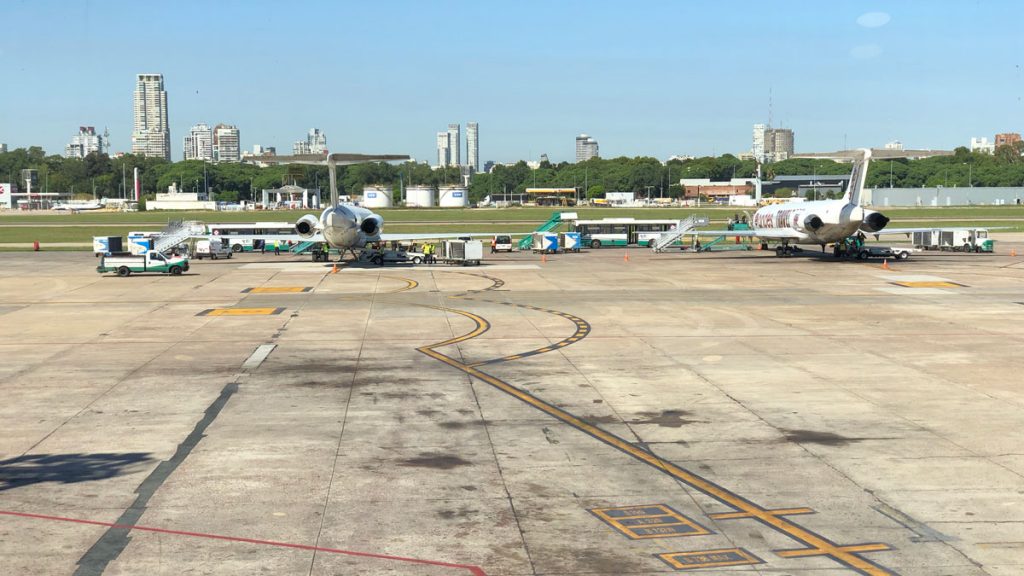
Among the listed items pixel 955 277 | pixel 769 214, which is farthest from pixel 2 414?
pixel 769 214

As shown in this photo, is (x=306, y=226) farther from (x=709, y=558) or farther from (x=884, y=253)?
(x=709, y=558)

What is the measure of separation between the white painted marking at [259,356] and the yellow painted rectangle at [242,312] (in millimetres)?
9809

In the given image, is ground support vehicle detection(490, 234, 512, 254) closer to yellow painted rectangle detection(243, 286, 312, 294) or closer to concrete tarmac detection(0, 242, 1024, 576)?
yellow painted rectangle detection(243, 286, 312, 294)

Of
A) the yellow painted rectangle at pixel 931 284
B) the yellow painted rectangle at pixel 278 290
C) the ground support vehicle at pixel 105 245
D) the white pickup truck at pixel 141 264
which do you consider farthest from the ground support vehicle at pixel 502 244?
the yellow painted rectangle at pixel 931 284

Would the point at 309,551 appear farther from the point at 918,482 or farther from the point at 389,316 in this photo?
the point at 389,316

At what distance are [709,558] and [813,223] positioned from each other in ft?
209

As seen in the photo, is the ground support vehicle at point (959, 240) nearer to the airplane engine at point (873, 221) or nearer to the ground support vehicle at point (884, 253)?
the ground support vehicle at point (884, 253)

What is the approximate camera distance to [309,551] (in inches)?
548

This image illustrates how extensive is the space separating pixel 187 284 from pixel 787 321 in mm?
35167

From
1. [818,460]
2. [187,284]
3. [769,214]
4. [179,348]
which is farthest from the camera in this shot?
[769,214]

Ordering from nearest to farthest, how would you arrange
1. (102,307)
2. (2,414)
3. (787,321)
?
(2,414)
(787,321)
(102,307)

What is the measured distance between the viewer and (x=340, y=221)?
224 feet

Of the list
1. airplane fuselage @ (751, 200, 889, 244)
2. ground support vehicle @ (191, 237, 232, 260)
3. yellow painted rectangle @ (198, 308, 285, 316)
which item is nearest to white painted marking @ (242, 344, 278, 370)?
yellow painted rectangle @ (198, 308, 285, 316)

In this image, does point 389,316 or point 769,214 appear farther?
point 769,214
